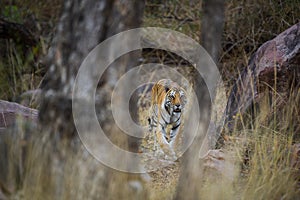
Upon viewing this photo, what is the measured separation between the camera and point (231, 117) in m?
6.39

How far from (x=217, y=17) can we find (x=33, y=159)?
1393mm

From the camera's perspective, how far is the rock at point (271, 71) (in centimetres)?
587

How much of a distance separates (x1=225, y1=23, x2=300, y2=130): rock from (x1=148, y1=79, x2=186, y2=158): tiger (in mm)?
1796

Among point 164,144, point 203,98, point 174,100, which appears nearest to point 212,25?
point 203,98

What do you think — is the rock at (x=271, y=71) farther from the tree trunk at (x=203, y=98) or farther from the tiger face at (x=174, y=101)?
the tree trunk at (x=203, y=98)

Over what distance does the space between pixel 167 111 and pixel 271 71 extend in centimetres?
281

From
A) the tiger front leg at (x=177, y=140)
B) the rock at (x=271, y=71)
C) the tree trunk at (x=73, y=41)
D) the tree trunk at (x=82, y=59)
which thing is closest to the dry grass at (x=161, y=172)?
the tree trunk at (x=82, y=59)

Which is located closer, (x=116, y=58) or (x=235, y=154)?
(x=116, y=58)

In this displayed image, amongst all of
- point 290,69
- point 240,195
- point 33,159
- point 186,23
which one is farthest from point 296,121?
point 186,23

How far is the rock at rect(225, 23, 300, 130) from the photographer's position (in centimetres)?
587

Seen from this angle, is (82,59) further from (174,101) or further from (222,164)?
(174,101)

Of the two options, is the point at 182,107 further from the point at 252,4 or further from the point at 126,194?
the point at 126,194

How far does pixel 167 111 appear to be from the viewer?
8.61 m

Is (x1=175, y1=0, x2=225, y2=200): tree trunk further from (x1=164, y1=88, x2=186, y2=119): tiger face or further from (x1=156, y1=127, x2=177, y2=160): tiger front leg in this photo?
(x1=164, y1=88, x2=186, y2=119): tiger face
